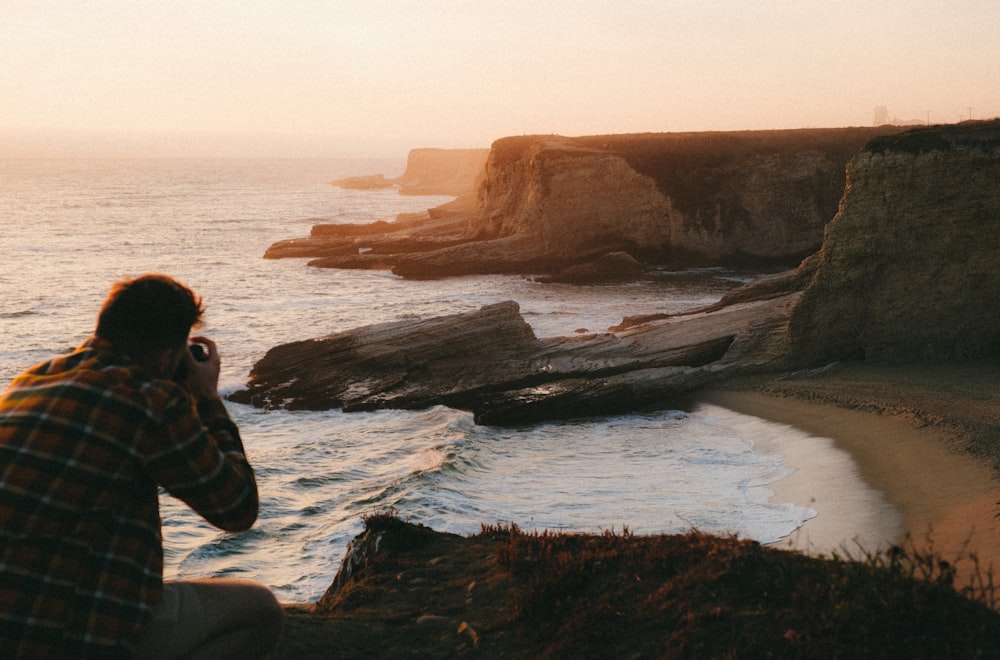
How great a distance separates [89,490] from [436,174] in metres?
161

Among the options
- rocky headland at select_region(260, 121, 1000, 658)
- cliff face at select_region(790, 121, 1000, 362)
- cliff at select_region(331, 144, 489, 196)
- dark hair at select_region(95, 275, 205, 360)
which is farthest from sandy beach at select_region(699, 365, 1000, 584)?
cliff at select_region(331, 144, 489, 196)

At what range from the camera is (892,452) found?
47.4 ft

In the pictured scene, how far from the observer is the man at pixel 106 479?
3148mm

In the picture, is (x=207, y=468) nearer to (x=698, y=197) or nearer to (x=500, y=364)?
(x=500, y=364)

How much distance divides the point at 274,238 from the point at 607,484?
5577 cm

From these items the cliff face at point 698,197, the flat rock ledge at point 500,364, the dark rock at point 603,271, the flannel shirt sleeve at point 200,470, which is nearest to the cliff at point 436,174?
the cliff face at point 698,197

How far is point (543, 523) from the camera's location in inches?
489

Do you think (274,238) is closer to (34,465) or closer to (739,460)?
(739,460)

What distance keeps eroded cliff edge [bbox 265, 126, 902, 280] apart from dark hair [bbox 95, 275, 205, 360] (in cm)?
4096

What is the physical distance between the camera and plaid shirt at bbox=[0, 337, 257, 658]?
3.14 m

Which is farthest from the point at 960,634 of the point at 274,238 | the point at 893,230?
the point at 274,238

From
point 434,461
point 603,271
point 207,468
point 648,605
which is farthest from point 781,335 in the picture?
point 603,271

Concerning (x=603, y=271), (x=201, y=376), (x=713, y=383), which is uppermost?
(x=201, y=376)

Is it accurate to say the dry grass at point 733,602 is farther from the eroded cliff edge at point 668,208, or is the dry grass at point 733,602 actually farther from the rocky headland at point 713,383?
the eroded cliff edge at point 668,208
